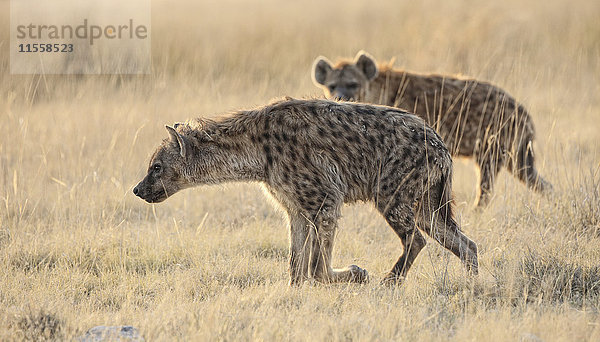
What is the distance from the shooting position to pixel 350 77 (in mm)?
7402

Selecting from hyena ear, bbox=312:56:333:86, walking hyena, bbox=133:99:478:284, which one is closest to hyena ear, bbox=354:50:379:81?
hyena ear, bbox=312:56:333:86

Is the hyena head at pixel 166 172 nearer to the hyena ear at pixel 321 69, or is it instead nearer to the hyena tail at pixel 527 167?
the hyena tail at pixel 527 167

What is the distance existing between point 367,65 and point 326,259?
10.5 feet

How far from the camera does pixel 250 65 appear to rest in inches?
446

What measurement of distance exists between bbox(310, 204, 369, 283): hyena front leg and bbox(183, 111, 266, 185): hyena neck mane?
458 mm

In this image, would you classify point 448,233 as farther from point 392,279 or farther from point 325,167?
point 325,167

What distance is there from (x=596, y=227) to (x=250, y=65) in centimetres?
682

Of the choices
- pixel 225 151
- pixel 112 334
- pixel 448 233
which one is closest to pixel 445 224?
pixel 448 233

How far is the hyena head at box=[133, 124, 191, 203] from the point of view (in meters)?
4.71

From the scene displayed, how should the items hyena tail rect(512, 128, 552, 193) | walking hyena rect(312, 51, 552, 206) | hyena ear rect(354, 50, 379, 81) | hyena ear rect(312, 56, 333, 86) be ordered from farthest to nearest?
hyena ear rect(312, 56, 333, 86) → hyena ear rect(354, 50, 379, 81) → walking hyena rect(312, 51, 552, 206) → hyena tail rect(512, 128, 552, 193)

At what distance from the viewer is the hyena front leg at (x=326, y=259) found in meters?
4.51

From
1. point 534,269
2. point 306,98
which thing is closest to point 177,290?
point 306,98

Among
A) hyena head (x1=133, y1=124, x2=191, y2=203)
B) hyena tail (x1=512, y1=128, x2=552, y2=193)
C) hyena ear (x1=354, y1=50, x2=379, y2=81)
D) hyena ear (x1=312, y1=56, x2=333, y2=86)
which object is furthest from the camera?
hyena ear (x1=312, y1=56, x2=333, y2=86)

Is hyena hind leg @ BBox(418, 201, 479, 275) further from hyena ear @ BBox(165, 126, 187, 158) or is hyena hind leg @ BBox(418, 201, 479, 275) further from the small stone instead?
the small stone
